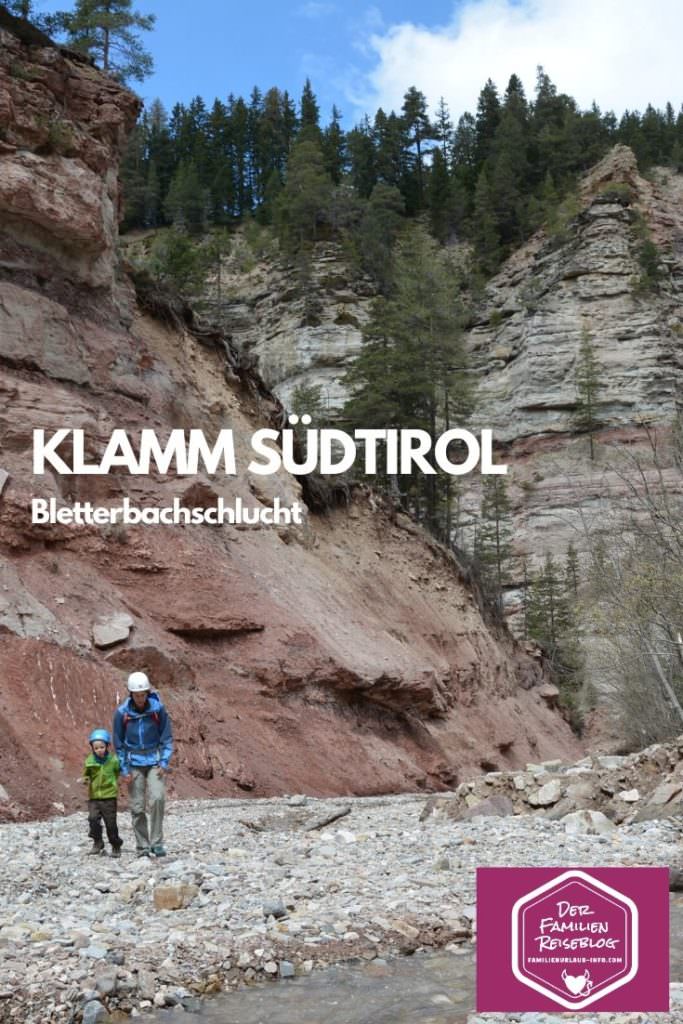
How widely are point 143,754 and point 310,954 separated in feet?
11.6

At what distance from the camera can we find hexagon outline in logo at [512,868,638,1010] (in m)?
3.69

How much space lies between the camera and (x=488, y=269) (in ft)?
224

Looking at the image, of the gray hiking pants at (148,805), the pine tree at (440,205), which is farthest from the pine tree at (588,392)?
the gray hiking pants at (148,805)

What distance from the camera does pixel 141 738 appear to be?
9758 mm

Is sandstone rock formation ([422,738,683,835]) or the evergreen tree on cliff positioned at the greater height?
the evergreen tree on cliff

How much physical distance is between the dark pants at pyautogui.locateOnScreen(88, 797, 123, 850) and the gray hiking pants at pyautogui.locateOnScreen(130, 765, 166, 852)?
208mm

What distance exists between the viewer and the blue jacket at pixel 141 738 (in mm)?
9734

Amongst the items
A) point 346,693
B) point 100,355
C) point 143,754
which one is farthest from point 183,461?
point 143,754

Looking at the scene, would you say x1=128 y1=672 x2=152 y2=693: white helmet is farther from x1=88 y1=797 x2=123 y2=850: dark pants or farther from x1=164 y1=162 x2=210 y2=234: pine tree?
x1=164 y1=162 x2=210 y2=234: pine tree

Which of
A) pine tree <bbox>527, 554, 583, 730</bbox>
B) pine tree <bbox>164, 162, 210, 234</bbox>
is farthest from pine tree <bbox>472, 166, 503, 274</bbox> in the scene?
pine tree <bbox>527, 554, 583, 730</bbox>

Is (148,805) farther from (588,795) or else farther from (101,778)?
(588,795)

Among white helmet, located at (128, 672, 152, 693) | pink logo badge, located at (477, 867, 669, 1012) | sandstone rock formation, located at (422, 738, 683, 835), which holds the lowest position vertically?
sandstone rock formation, located at (422, 738, 683, 835)

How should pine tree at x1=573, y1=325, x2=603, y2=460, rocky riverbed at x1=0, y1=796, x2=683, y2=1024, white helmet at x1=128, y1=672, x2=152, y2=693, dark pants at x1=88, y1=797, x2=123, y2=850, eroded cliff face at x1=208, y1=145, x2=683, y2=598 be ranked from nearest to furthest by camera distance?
rocky riverbed at x1=0, y1=796, x2=683, y2=1024 < white helmet at x1=128, y1=672, x2=152, y2=693 < dark pants at x1=88, y1=797, x2=123, y2=850 < eroded cliff face at x1=208, y1=145, x2=683, y2=598 < pine tree at x1=573, y1=325, x2=603, y2=460

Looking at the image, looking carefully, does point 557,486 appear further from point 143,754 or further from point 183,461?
point 143,754
